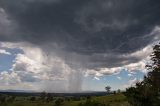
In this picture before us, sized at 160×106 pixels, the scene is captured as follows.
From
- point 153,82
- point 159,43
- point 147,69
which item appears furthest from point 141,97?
point 159,43

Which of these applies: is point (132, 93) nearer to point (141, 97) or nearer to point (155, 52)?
point (141, 97)

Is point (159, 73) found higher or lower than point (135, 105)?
higher

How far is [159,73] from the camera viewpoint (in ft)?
269

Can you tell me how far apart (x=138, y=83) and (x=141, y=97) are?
5497 mm

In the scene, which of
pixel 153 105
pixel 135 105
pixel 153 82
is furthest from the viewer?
pixel 153 82

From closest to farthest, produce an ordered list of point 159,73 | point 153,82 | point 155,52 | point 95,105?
point 95,105 < point 153,82 < point 159,73 < point 155,52

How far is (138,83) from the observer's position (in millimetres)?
56438

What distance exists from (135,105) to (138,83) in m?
5.28

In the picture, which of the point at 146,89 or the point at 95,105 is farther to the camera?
the point at 95,105

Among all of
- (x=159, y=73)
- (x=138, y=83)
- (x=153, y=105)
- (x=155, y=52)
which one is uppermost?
(x=155, y=52)

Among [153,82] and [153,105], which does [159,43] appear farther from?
[153,105]

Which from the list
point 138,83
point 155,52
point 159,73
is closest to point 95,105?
point 138,83

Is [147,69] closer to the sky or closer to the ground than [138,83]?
closer to the sky

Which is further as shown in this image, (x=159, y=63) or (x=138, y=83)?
(x=159, y=63)
